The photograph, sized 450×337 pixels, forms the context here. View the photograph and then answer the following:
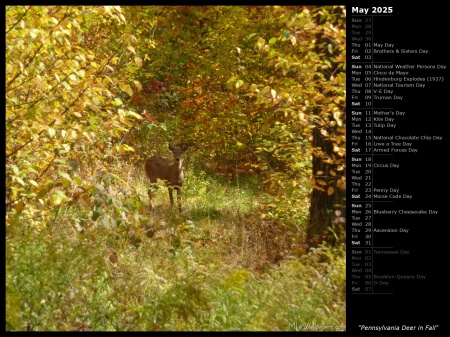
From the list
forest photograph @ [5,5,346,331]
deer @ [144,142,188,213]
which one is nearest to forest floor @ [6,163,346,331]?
forest photograph @ [5,5,346,331]

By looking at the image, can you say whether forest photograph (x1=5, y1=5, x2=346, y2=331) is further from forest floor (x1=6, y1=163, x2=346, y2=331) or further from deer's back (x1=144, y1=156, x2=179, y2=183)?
deer's back (x1=144, y1=156, x2=179, y2=183)

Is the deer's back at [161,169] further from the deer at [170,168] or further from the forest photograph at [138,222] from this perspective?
the forest photograph at [138,222]

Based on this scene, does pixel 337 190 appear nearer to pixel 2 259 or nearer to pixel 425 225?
pixel 425 225

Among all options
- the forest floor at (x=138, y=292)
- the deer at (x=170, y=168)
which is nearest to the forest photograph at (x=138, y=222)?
the forest floor at (x=138, y=292)

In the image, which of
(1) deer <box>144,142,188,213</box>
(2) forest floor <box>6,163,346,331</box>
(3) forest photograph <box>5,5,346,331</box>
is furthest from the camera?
(1) deer <box>144,142,188,213</box>

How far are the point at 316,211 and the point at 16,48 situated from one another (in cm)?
439

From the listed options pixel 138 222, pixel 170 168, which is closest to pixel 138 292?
pixel 138 222

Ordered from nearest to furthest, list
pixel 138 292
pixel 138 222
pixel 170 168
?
pixel 138 222
pixel 138 292
pixel 170 168

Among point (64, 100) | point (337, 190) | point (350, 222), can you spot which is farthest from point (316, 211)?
point (64, 100)

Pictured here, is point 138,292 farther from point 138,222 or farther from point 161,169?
point 161,169

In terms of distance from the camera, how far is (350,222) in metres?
6.48

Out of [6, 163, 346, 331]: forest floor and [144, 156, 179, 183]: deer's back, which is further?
[144, 156, 179, 183]: deer's back

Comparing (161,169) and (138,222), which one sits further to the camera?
(161,169)

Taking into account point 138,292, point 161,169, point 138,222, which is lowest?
point 138,292
